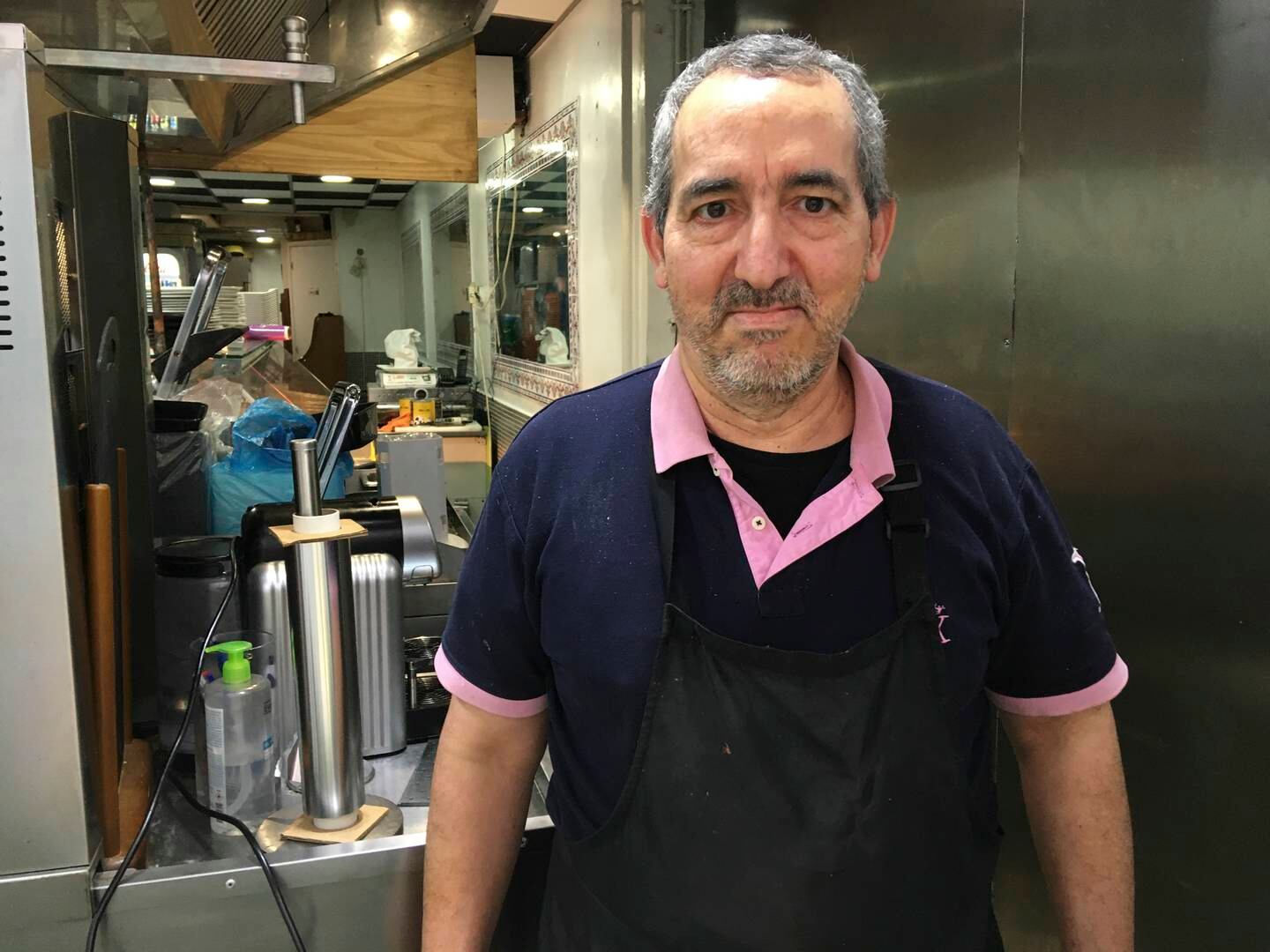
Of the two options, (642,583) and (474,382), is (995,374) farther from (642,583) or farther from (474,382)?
(474,382)

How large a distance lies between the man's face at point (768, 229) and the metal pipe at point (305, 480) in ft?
1.57

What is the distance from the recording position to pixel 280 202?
7.16 metres

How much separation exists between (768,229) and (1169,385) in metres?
0.66

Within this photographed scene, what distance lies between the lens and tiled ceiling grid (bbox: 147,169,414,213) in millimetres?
5391

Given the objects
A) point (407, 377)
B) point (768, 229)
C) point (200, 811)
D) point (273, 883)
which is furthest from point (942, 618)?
point (407, 377)

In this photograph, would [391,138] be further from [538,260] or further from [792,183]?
[792,183]

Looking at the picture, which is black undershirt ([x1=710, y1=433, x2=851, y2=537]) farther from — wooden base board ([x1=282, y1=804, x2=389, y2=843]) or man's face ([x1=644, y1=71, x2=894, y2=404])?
wooden base board ([x1=282, y1=804, x2=389, y2=843])

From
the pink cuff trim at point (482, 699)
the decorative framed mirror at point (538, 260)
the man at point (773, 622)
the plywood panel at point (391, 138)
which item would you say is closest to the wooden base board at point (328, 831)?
the man at point (773, 622)

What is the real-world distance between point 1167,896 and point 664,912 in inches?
31.2

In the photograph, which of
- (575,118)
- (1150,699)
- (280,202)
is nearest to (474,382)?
(575,118)

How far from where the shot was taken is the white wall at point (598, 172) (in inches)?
105

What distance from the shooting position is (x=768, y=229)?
2.84 feet

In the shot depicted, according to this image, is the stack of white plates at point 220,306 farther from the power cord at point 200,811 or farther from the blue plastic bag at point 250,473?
the power cord at point 200,811

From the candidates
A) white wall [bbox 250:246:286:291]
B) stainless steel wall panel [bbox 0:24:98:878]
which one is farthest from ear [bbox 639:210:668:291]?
white wall [bbox 250:246:286:291]
